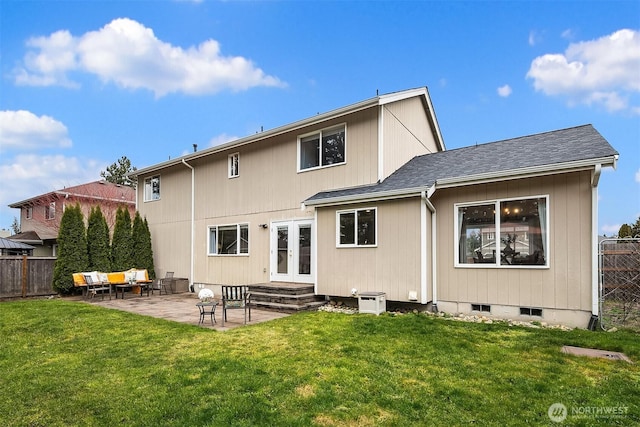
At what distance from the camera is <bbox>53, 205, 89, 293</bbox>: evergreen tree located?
1274 centimetres

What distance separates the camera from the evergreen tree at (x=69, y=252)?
502 inches

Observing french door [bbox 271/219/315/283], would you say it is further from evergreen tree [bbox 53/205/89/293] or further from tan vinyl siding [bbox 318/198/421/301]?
evergreen tree [bbox 53/205/89/293]

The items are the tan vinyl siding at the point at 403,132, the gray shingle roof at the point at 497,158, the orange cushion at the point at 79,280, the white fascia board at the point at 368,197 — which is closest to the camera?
the gray shingle roof at the point at 497,158

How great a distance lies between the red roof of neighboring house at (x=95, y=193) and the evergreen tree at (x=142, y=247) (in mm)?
11281

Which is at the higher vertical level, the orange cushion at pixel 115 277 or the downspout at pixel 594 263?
the downspout at pixel 594 263

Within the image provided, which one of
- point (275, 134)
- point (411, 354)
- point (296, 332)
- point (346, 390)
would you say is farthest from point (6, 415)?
point (275, 134)

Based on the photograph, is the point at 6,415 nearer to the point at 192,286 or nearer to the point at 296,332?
the point at 296,332

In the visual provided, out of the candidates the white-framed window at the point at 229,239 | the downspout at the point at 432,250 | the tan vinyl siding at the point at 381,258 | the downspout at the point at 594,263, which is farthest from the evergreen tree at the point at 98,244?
the downspout at the point at 594,263

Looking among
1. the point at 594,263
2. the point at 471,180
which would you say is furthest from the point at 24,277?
the point at 594,263

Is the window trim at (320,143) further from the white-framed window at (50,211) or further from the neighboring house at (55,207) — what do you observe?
the white-framed window at (50,211)

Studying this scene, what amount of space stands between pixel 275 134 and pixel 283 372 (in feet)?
26.8

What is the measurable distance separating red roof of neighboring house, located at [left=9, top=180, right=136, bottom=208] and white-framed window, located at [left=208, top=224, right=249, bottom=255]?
47.9 feet

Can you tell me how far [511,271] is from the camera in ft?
23.6

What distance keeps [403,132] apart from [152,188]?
448 inches
